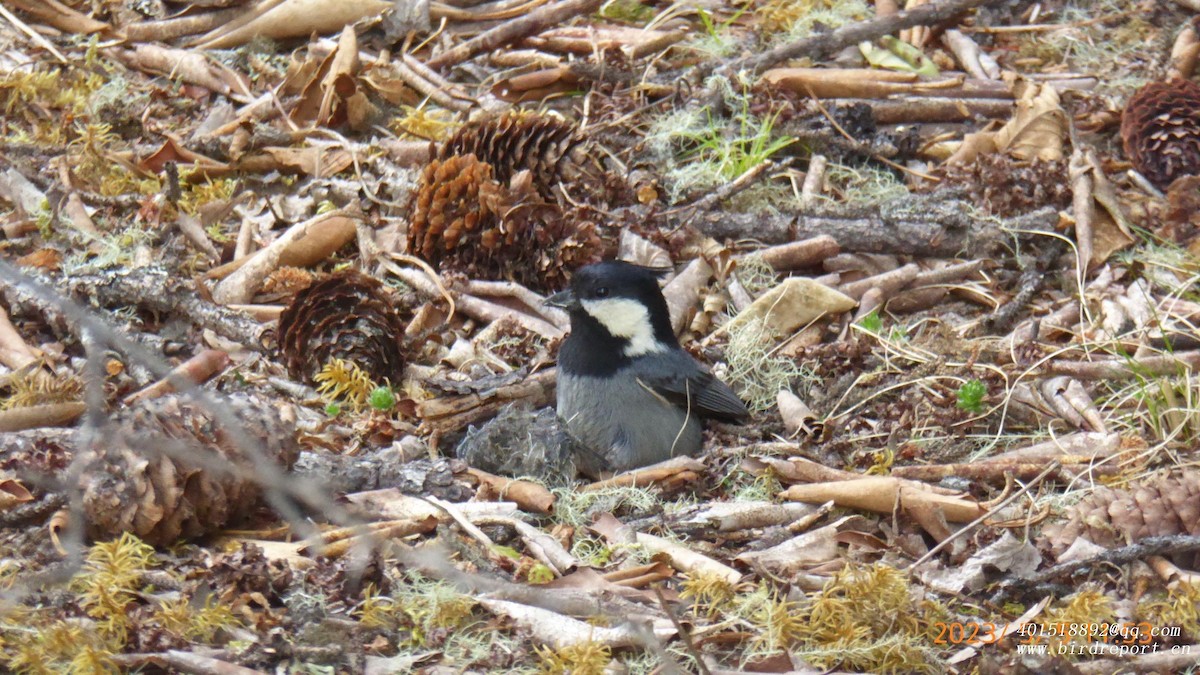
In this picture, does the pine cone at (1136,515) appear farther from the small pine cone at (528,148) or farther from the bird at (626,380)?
the small pine cone at (528,148)

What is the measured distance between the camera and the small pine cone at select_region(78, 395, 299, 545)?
121 inches

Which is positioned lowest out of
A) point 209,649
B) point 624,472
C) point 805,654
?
point 624,472

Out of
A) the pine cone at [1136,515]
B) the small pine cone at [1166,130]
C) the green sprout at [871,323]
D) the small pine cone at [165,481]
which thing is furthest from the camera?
the small pine cone at [1166,130]

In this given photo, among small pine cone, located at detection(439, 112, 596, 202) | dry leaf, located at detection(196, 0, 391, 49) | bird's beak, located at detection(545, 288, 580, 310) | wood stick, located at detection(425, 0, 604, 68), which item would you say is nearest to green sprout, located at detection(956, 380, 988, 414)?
bird's beak, located at detection(545, 288, 580, 310)

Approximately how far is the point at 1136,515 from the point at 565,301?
1949 mm

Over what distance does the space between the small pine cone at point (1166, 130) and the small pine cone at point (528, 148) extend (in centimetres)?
232

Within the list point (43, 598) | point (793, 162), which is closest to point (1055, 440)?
point (793, 162)

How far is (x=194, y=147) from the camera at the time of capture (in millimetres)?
5180

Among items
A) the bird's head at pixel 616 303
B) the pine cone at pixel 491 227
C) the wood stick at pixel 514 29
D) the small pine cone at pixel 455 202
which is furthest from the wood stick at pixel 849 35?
the bird's head at pixel 616 303

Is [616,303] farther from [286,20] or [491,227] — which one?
[286,20]

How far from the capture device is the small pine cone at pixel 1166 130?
16.6 feet

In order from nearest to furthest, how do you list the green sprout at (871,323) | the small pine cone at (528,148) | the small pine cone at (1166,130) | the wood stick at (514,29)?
the green sprout at (871,323)
the small pine cone at (528,148)
the small pine cone at (1166,130)
the wood stick at (514,29)

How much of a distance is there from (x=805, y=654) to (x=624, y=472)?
4.67ft

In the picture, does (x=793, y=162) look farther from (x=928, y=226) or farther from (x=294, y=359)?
(x=294, y=359)
